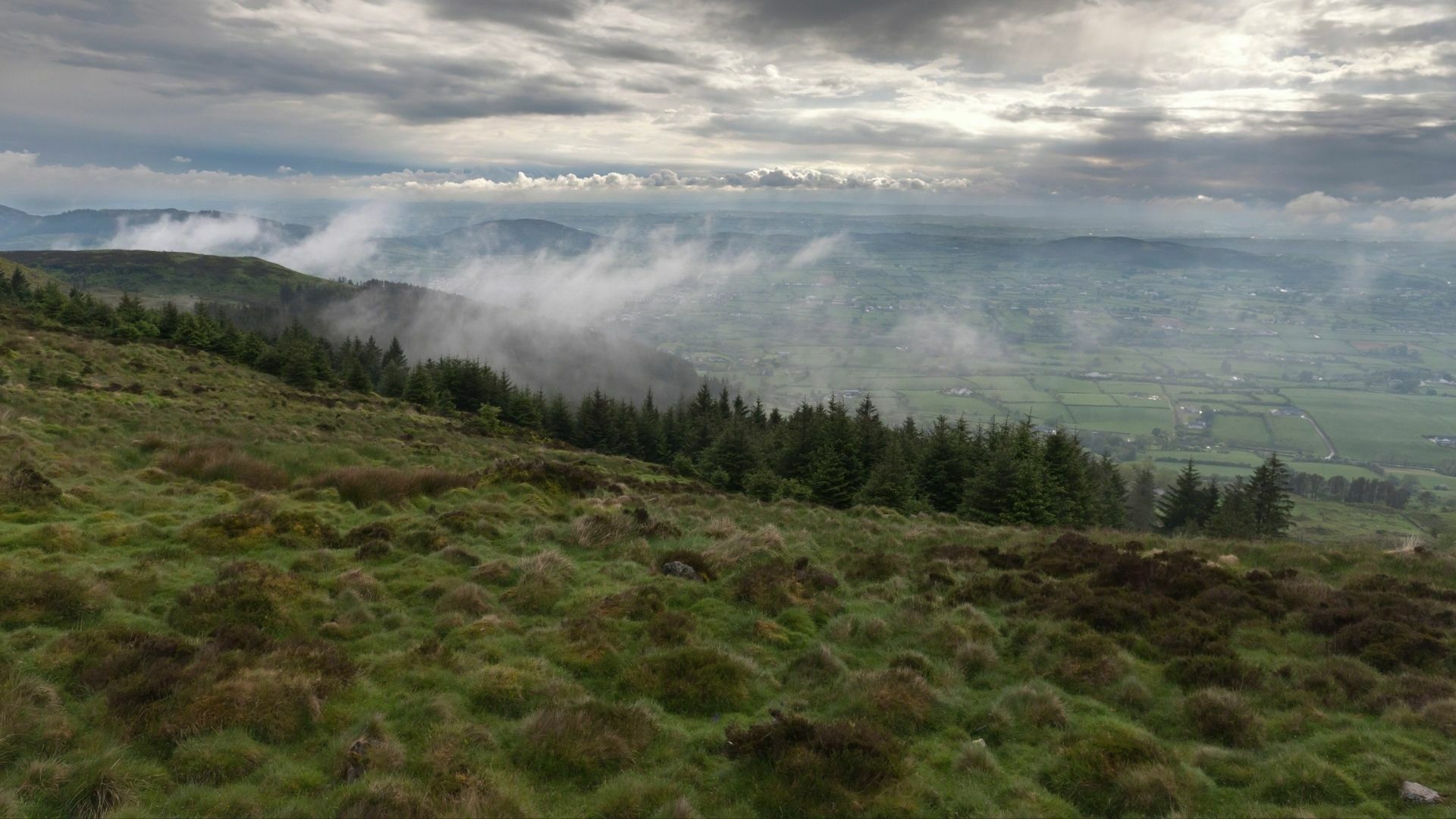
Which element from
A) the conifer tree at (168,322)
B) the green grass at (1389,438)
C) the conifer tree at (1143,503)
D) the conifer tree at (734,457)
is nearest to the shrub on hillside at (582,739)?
the conifer tree at (734,457)

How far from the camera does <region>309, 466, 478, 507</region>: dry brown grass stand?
70.3 ft

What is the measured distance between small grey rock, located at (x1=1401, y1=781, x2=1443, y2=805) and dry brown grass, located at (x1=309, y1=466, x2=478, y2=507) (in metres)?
23.0

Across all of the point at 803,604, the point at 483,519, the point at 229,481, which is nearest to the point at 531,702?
the point at 803,604

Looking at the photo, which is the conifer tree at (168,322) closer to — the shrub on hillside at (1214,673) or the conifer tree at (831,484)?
the conifer tree at (831,484)

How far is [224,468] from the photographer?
22.1 meters

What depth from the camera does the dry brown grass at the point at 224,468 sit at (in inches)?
848

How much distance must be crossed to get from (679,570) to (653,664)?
523 cm

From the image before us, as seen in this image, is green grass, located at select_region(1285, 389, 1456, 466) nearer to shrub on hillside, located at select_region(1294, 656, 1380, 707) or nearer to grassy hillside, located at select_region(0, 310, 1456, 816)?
grassy hillside, located at select_region(0, 310, 1456, 816)

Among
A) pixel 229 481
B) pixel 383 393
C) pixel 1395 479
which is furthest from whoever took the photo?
pixel 1395 479

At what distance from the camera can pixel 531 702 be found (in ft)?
31.6

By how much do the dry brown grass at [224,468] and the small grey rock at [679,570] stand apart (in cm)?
1424

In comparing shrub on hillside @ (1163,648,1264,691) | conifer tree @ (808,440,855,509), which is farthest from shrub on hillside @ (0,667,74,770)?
conifer tree @ (808,440,855,509)

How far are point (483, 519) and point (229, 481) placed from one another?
9057mm

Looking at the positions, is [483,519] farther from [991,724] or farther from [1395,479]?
[1395,479]
